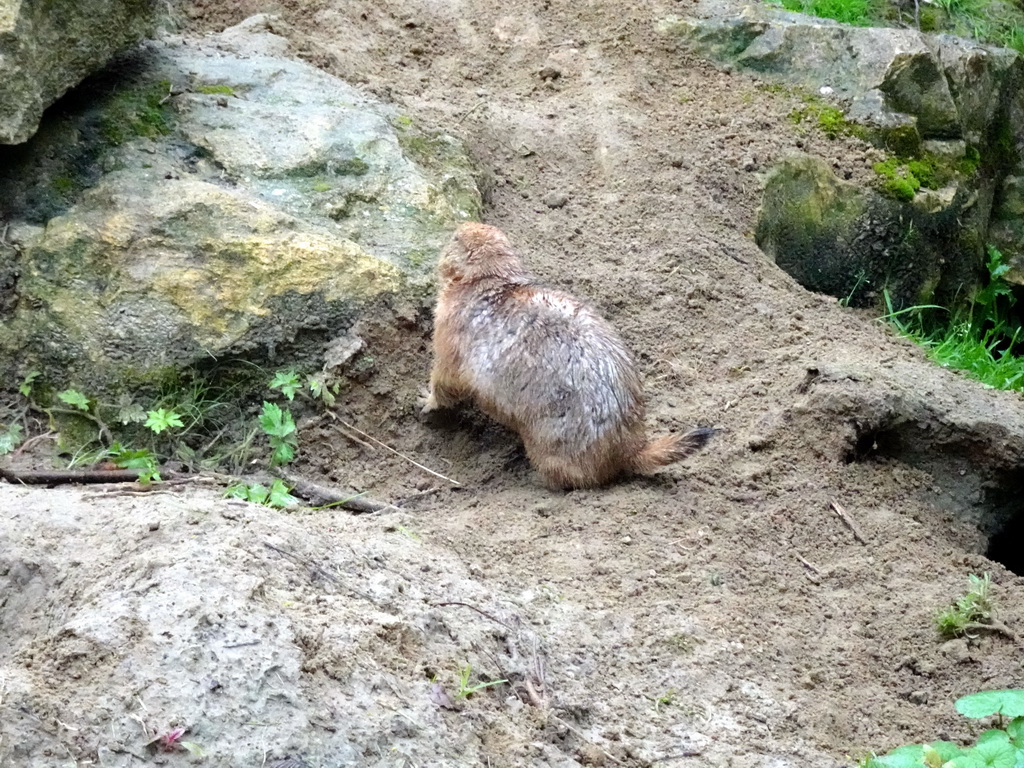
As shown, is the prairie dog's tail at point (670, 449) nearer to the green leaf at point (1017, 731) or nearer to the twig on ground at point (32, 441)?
the green leaf at point (1017, 731)

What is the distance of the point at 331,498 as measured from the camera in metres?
4.88

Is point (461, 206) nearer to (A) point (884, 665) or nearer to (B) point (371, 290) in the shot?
(B) point (371, 290)

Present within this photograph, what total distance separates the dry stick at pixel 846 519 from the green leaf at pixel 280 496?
2349mm

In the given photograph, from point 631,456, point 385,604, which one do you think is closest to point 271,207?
point 631,456

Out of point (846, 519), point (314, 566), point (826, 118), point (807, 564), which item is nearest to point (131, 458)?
point (314, 566)

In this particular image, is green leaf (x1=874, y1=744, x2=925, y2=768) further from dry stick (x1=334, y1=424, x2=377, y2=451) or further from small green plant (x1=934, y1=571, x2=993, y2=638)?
dry stick (x1=334, y1=424, x2=377, y2=451)

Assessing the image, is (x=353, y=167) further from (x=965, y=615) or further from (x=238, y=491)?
(x=965, y=615)

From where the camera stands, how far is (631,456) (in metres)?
4.87

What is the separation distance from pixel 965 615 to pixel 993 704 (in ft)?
3.46

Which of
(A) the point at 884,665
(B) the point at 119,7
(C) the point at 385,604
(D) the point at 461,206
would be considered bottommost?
(A) the point at 884,665

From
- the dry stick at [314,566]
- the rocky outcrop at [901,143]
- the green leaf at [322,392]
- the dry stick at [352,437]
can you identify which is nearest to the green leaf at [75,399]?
the green leaf at [322,392]

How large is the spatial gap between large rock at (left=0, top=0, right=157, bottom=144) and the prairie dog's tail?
3.17 meters

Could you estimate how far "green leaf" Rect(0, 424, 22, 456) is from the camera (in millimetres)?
4848

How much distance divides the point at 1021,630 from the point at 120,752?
3.24 meters
